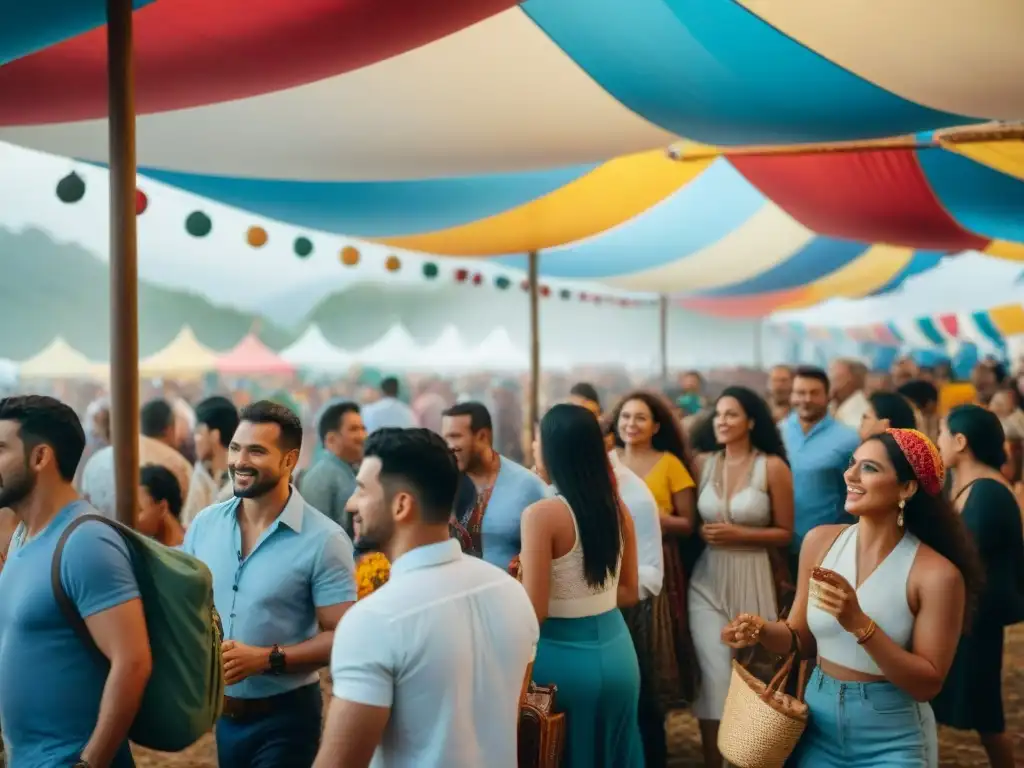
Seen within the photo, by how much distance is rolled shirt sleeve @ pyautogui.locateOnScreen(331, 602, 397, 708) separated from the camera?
5.11 ft

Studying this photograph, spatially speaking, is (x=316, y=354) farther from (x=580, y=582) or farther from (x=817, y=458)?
(x=580, y=582)

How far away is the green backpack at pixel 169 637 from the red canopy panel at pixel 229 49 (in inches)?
76.0

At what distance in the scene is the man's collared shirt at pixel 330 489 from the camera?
409cm

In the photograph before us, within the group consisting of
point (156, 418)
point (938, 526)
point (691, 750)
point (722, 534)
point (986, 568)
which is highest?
point (156, 418)

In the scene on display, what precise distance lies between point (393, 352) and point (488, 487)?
828 cm

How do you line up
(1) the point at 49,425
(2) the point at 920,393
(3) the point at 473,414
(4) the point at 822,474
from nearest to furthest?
1. (1) the point at 49,425
2. (3) the point at 473,414
3. (4) the point at 822,474
4. (2) the point at 920,393

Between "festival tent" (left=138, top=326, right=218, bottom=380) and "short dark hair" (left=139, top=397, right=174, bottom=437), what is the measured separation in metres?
4.07

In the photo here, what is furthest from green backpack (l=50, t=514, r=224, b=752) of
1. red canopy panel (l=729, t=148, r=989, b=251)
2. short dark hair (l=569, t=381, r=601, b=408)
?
red canopy panel (l=729, t=148, r=989, b=251)

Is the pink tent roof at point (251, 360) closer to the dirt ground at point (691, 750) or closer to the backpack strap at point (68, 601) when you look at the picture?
the dirt ground at point (691, 750)

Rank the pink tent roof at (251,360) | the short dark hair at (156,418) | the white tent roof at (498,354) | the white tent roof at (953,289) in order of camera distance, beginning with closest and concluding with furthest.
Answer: the short dark hair at (156,418) < the pink tent roof at (251,360) < the white tent roof at (498,354) < the white tent roof at (953,289)

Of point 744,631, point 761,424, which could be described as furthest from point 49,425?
point 761,424

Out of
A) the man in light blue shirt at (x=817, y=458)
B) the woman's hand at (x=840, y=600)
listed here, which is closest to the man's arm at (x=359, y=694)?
the woman's hand at (x=840, y=600)

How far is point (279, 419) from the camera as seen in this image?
2375 mm

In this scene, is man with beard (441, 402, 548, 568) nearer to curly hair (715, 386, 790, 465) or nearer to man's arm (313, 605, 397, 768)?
curly hair (715, 386, 790, 465)
